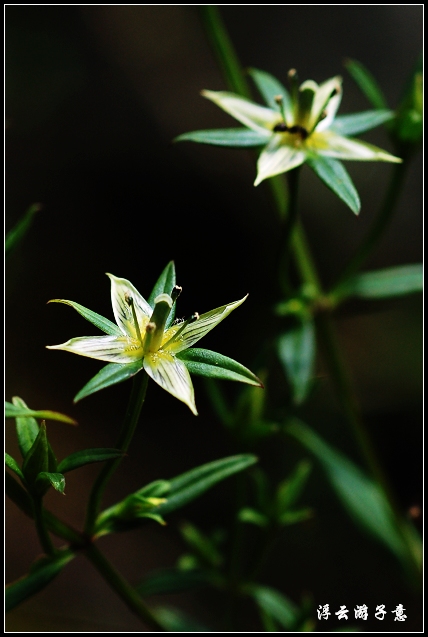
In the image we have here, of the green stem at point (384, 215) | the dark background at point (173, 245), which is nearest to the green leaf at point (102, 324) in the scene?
the green stem at point (384, 215)

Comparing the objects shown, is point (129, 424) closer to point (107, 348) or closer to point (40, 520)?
point (107, 348)

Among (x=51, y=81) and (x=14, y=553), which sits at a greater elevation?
(x=51, y=81)

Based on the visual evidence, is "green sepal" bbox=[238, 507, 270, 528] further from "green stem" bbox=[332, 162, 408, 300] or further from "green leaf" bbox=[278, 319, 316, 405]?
"green stem" bbox=[332, 162, 408, 300]

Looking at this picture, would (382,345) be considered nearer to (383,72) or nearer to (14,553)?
(383,72)

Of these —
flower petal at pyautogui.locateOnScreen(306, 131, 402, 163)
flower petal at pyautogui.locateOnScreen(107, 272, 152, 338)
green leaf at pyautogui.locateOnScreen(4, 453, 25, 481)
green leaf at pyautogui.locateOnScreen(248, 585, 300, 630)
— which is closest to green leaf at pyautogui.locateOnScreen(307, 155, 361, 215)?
flower petal at pyautogui.locateOnScreen(306, 131, 402, 163)

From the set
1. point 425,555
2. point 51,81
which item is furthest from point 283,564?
point 51,81

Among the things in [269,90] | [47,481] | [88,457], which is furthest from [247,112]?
[47,481]

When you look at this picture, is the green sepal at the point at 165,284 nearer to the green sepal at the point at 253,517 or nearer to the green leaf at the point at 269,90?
the green leaf at the point at 269,90
